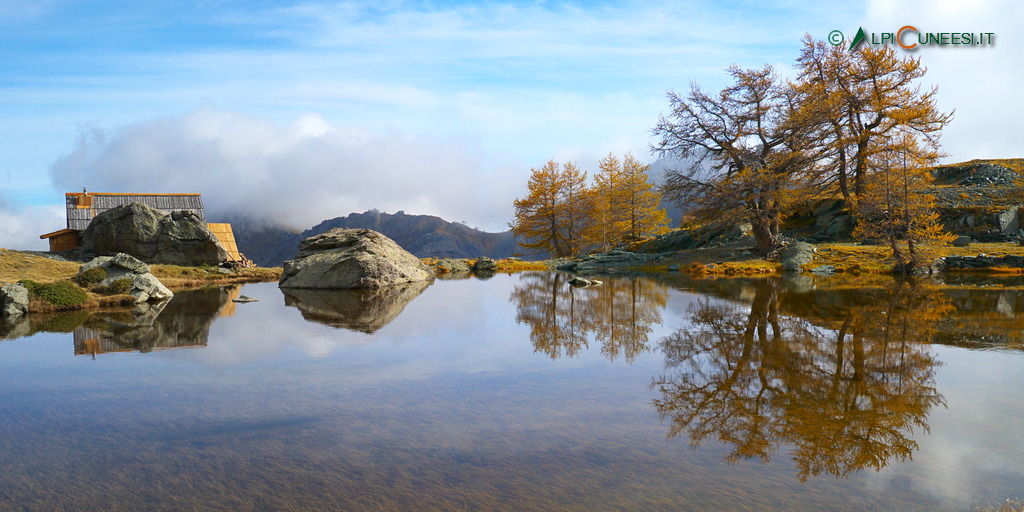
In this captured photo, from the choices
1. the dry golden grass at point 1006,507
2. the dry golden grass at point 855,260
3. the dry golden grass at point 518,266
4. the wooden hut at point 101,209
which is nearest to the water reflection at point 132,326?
the dry golden grass at point 1006,507

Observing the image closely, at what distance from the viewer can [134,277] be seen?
60.0 ft

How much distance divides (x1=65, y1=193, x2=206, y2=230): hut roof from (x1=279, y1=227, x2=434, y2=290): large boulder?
17.0m

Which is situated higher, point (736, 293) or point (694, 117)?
point (694, 117)

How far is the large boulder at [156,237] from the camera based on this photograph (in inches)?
1271

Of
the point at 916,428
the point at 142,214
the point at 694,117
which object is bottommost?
the point at 916,428

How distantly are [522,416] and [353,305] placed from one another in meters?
11.8

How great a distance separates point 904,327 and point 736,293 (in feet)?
24.9

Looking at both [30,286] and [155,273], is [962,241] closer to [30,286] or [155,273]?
[30,286]

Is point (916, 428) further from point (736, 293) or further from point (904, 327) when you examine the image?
point (736, 293)

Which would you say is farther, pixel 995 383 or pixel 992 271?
pixel 992 271

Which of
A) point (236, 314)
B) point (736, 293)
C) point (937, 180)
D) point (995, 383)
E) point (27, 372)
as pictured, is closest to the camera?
point (995, 383)

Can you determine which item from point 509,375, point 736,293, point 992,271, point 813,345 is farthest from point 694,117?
point 509,375

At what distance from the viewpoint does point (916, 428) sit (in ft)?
16.8

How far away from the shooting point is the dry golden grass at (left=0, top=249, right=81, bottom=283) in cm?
2084
